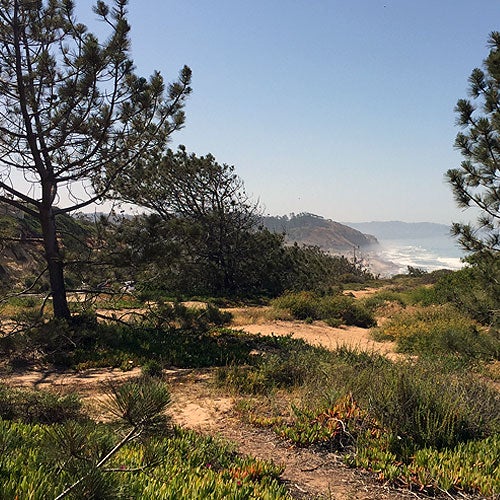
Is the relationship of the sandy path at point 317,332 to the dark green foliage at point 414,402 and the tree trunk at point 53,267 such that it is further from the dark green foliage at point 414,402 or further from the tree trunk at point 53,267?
the dark green foliage at point 414,402

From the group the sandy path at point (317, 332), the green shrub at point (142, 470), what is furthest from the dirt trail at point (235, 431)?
the sandy path at point (317, 332)

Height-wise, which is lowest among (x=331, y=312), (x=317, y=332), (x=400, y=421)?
(x=317, y=332)

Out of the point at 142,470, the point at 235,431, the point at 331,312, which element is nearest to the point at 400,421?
the point at 235,431

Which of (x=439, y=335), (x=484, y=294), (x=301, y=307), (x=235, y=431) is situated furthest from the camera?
(x=301, y=307)

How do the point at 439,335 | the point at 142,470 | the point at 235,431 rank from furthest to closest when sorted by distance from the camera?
the point at 439,335
the point at 235,431
the point at 142,470

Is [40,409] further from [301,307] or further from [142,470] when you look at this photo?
[301,307]

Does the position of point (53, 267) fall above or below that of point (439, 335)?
above

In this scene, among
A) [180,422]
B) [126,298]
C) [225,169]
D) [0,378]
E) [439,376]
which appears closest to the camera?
[180,422]

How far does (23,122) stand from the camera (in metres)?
8.64

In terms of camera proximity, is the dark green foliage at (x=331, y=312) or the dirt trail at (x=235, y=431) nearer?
Result: the dirt trail at (x=235, y=431)

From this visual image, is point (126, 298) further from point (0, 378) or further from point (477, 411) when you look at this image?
point (477, 411)

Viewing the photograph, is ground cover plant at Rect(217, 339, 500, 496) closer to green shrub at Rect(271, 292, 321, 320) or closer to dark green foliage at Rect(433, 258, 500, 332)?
dark green foliage at Rect(433, 258, 500, 332)

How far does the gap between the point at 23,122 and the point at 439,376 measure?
343 inches

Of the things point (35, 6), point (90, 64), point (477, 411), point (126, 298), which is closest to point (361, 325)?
point (126, 298)
